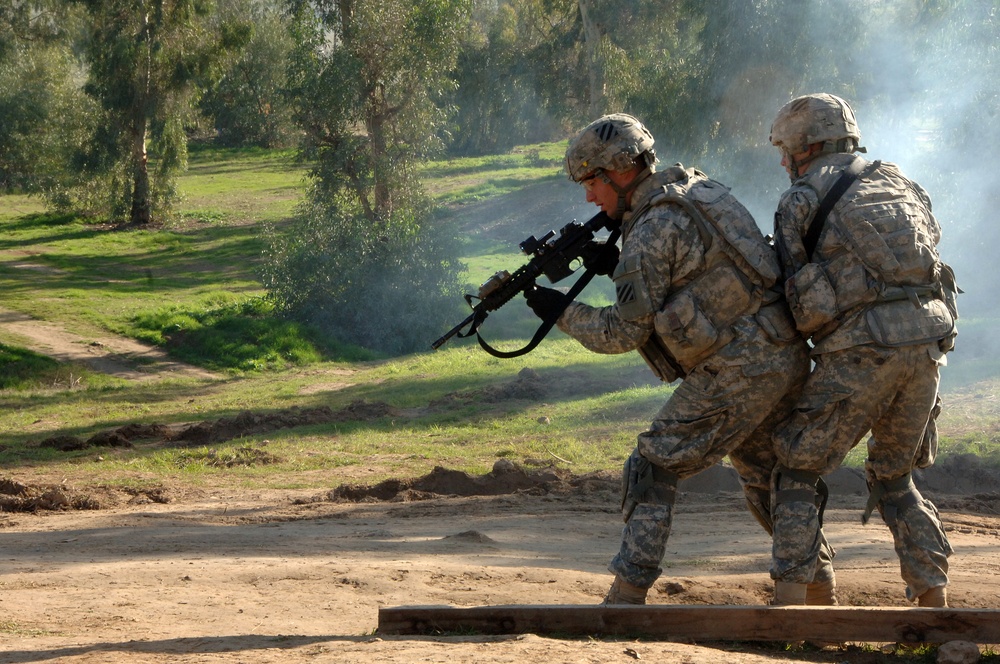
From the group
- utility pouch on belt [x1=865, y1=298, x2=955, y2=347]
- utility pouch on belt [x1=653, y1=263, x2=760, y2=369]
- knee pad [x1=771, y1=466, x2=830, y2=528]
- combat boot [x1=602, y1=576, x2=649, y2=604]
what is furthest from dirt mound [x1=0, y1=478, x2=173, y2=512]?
utility pouch on belt [x1=865, y1=298, x2=955, y2=347]

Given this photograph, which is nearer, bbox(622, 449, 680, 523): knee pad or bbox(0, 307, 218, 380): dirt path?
bbox(622, 449, 680, 523): knee pad

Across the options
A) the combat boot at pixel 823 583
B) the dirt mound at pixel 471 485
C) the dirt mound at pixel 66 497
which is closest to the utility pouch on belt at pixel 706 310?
the combat boot at pixel 823 583

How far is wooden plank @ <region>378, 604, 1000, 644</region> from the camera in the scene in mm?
4105

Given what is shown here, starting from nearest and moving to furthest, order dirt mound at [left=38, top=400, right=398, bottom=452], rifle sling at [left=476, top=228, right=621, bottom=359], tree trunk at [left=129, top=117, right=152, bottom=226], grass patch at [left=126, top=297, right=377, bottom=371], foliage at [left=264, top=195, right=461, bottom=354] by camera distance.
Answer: rifle sling at [left=476, top=228, right=621, bottom=359], dirt mound at [left=38, top=400, right=398, bottom=452], grass patch at [left=126, top=297, right=377, bottom=371], foliage at [left=264, top=195, right=461, bottom=354], tree trunk at [left=129, top=117, right=152, bottom=226]

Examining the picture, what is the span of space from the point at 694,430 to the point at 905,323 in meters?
0.93

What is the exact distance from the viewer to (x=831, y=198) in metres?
4.42

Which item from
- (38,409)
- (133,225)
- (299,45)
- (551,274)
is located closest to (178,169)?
(133,225)

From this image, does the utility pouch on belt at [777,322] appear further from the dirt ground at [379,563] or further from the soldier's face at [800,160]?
the dirt ground at [379,563]

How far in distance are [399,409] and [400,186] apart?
349 inches

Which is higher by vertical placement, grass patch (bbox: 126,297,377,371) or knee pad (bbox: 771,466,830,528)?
knee pad (bbox: 771,466,830,528)

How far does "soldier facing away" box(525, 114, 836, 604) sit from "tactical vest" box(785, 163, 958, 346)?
0.55 ft

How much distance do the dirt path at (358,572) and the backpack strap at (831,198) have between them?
5.40 ft

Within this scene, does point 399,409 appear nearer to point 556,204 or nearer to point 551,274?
point 551,274

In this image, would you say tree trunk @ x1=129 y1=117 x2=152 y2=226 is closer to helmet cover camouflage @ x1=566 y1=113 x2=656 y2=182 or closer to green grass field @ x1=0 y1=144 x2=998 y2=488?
green grass field @ x1=0 y1=144 x2=998 y2=488
